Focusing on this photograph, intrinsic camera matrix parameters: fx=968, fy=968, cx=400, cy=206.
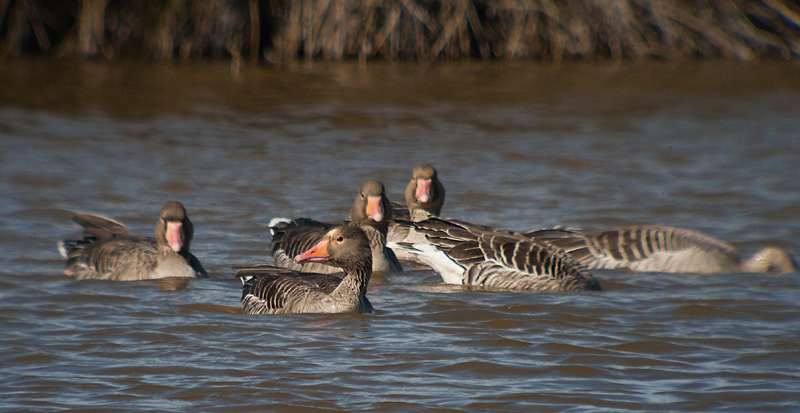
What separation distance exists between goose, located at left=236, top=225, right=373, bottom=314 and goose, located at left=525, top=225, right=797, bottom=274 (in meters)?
2.36

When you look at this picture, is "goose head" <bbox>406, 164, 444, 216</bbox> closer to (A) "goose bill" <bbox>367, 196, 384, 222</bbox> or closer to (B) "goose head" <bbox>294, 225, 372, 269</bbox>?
(A) "goose bill" <bbox>367, 196, 384, 222</bbox>

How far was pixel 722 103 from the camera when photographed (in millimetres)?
17875

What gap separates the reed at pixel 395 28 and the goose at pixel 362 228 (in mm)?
11693

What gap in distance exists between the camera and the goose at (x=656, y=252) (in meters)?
8.73

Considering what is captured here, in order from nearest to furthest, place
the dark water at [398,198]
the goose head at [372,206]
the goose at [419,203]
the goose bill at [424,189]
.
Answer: the dark water at [398,198] → the goose head at [372,206] → the goose at [419,203] → the goose bill at [424,189]

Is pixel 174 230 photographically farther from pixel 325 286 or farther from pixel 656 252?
pixel 656 252

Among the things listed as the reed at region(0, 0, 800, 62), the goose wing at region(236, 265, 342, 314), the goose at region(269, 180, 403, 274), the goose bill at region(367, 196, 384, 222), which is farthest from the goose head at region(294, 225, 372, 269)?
the reed at region(0, 0, 800, 62)

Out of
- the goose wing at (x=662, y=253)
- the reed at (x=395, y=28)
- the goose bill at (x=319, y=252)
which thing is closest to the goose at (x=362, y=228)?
the goose bill at (x=319, y=252)

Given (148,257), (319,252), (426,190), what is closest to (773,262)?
(426,190)

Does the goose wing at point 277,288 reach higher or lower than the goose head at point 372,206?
lower

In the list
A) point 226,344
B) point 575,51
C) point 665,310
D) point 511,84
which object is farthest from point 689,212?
point 575,51

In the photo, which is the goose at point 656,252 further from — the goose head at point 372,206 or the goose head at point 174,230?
the goose head at point 174,230

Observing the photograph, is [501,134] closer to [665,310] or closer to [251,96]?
[251,96]

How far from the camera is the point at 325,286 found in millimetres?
7141
